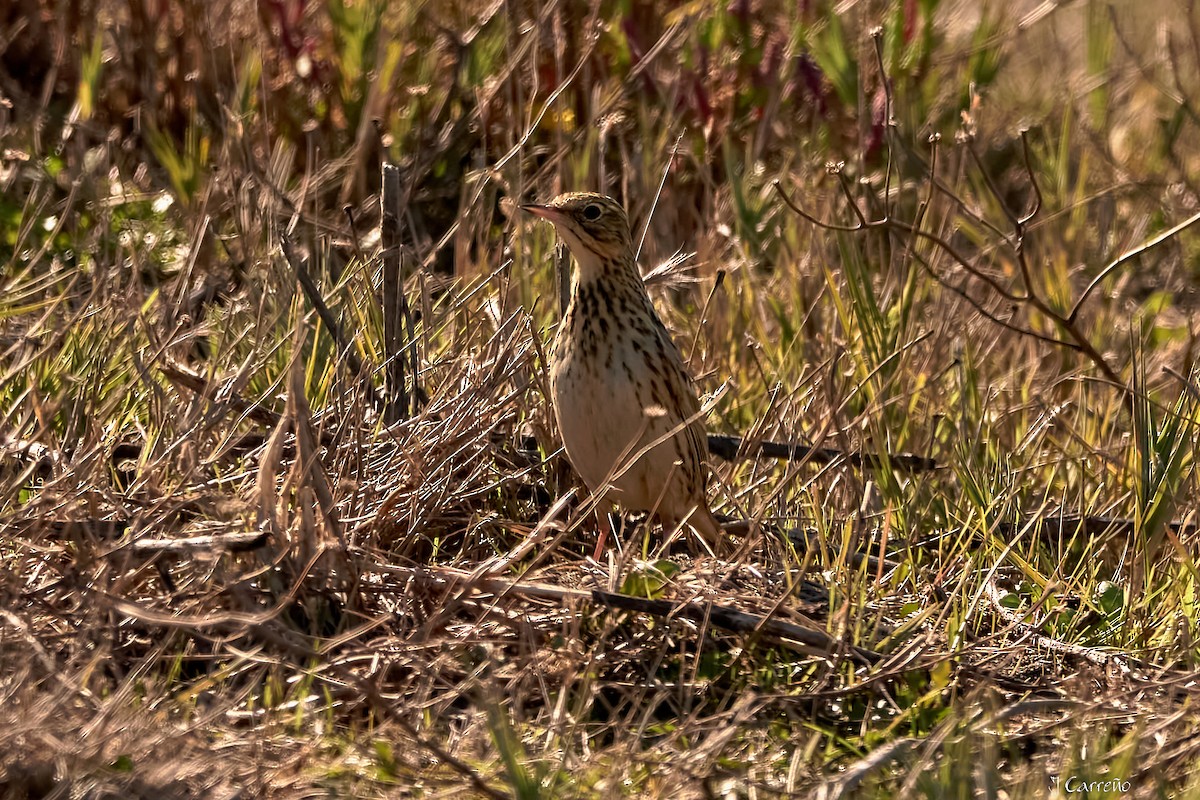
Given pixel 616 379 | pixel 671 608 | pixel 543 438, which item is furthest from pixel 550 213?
pixel 671 608

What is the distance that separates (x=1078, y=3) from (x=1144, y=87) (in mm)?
1620

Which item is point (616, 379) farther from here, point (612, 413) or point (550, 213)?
point (550, 213)

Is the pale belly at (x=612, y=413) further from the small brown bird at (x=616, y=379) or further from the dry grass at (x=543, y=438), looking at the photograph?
the dry grass at (x=543, y=438)

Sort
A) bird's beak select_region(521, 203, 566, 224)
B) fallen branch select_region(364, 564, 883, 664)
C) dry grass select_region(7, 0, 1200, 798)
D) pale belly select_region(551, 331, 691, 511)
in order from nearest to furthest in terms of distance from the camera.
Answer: dry grass select_region(7, 0, 1200, 798) → fallen branch select_region(364, 564, 883, 664) → pale belly select_region(551, 331, 691, 511) → bird's beak select_region(521, 203, 566, 224)

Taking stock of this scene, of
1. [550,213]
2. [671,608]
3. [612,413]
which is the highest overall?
[550,213]

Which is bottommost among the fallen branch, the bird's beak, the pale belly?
the fallen branch

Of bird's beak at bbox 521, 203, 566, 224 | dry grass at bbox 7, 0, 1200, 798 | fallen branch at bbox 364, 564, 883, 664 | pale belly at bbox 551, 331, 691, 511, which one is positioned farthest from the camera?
bird's beak at bbox 521, 203, 566, 224

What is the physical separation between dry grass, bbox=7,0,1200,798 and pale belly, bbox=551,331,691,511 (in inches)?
7.2

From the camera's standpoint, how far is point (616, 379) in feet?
14.6

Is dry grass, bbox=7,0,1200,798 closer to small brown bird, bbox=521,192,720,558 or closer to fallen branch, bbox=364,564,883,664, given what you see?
fallen branch, bbox=364,564,883,664

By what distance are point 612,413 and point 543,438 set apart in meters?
0.46

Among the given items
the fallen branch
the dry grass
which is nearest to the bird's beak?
the dry grass

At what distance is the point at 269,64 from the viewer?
6699 mm

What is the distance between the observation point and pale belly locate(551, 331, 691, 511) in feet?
14.6
